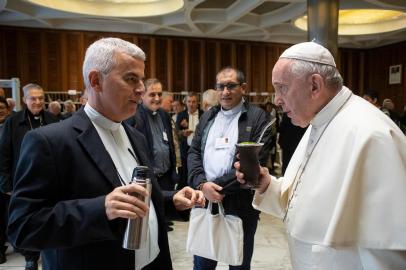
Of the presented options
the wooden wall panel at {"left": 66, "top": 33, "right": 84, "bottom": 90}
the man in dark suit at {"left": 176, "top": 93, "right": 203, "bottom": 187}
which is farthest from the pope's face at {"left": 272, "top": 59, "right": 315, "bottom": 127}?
the wooden wall panel at {"left": 66, "top": 33, "right": 84, "bottom": 90}

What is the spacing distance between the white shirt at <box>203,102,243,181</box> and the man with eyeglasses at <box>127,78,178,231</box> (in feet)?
3.44

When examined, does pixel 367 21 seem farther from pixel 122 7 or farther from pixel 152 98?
pixel 152 98

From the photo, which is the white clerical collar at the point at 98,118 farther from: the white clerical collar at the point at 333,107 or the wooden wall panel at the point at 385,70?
the wooden wall panel at the point at 385,70

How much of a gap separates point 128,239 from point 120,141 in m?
0.49

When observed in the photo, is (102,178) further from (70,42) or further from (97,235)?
(70,42)

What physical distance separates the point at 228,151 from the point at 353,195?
4.24 ft

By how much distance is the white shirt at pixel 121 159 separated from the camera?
4.47 feet

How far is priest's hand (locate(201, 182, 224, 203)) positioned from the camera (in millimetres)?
2334

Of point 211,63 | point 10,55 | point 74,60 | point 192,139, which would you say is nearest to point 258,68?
point 211,63

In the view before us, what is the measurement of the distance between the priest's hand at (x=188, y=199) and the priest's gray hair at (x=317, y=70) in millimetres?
625

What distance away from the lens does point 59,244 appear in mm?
1114

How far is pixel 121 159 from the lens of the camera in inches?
55.8

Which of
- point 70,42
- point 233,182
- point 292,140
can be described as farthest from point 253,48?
point 233,182

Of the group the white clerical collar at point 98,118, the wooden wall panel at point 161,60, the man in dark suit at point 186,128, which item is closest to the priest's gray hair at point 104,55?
the white clerical collar at point 98,118
